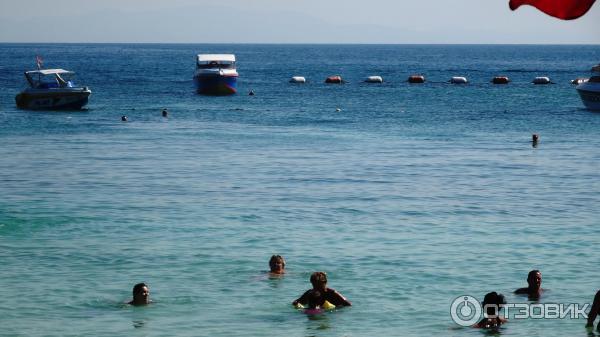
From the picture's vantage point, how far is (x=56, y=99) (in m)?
79.7

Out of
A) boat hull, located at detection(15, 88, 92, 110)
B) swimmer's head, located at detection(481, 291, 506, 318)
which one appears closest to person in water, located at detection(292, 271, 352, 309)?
swimmer's head, located at detection(481, 291, 506, 318)

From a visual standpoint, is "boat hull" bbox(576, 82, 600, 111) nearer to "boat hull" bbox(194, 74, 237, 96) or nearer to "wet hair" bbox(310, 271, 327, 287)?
"boat hull" bbox(194, 74, 237, 96)

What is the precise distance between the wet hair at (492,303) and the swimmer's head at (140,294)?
7.50m

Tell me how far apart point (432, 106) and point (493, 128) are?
24794 mm

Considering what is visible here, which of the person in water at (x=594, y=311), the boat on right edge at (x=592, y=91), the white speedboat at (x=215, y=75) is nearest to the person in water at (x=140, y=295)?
the person in water at (x=594, y=311)

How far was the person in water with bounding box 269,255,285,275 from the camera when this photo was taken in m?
24.8

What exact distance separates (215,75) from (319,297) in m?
83.9

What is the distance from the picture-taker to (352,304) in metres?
22.7

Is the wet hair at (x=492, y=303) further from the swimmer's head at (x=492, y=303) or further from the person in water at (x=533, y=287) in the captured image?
the person in water at (x=533, y=287)

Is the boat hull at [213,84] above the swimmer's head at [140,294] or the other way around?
above

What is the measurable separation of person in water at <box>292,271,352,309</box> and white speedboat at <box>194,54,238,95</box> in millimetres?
82971

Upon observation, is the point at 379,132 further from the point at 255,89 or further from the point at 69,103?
the point at 255,89

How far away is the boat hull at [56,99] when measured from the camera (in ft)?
261
